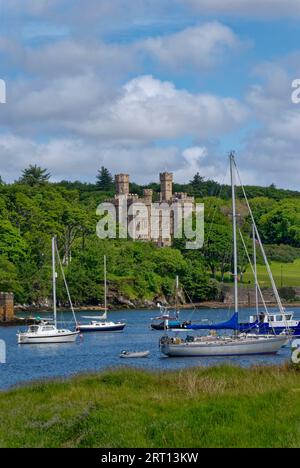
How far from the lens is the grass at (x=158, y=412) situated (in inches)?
630

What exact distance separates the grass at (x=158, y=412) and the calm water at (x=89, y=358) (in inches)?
433

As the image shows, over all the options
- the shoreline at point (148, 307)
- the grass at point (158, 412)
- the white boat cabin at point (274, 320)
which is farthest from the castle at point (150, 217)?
the grass at point (158, 412)

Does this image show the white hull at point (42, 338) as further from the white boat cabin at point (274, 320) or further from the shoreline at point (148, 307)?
the shoreline at point (148, 307)

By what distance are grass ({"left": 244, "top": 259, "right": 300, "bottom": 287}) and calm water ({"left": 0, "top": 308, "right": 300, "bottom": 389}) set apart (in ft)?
147

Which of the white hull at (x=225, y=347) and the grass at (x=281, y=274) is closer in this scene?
the white hull at (x=225, y=347)

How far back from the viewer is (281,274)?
444 ft

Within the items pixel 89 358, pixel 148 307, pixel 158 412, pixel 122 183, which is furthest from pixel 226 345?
pixel 122 183

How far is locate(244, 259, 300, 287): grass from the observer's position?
422 feet

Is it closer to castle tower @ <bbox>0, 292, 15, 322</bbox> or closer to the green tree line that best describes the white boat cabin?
castle tower @ <bbox>0, 292, 15, 322</bbox>

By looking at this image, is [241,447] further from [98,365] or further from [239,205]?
[239,205]

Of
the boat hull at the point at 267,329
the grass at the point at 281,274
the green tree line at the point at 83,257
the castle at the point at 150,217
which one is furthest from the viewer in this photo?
the castle at the point at 150,217

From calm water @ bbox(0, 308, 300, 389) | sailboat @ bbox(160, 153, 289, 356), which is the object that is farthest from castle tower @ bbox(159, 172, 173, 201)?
sailboat @ bbox(160, 153, 289, 356)

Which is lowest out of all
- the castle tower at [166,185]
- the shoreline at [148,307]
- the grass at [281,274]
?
the shoreline at [148,307]
